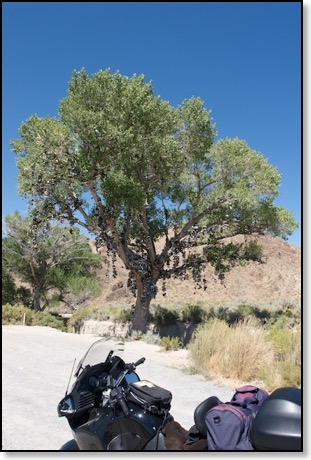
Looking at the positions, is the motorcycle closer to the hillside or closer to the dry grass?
the dry grass

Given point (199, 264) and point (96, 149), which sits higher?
point (96, 149)

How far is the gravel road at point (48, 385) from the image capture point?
15.9 feet

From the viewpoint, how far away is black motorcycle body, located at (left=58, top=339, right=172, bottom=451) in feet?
7.30

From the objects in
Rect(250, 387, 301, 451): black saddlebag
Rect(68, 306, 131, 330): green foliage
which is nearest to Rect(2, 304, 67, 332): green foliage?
Rect(68, 306, 131, 330): green foliage

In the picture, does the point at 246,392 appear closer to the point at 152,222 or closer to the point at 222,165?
the point at 222,165

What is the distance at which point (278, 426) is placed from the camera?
1.92m

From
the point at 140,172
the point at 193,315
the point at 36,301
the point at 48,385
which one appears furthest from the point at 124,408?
the point at 36,301

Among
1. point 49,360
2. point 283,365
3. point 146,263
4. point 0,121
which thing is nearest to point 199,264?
point 146,263

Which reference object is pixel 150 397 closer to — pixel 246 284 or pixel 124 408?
pixel 124 408

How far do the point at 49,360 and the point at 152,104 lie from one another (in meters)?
8.40

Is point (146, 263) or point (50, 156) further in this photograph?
point (146, 263)

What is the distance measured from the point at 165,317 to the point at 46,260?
40.5ft

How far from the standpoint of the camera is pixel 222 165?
15594 mm

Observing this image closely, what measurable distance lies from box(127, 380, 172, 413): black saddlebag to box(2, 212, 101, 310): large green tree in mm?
24585
